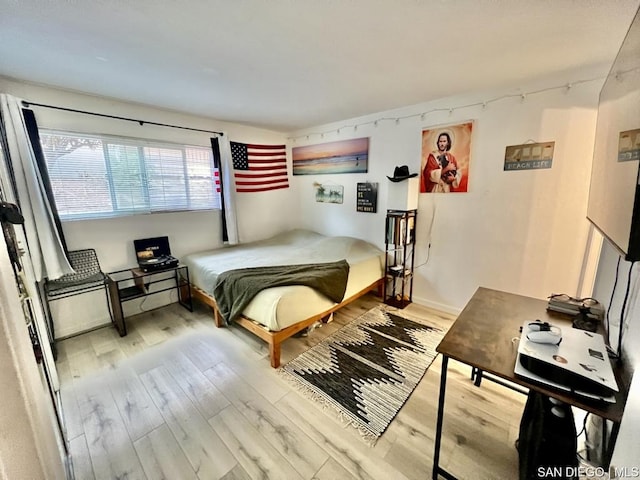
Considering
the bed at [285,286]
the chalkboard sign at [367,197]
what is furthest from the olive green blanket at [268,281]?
the chalkboard sign at [367,197]

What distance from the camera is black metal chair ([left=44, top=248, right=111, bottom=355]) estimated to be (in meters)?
2.41

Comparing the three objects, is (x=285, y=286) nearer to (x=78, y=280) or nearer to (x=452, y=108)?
(x=78, y=280)

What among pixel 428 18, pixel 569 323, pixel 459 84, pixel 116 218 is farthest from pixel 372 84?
pixel 116 218

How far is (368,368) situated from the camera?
2.09 meters

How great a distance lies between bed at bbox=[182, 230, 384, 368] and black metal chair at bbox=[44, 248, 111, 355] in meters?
0.84

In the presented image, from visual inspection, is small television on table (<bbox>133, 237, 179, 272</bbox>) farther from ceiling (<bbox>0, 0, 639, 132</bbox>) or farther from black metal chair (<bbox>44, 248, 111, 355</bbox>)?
ceiling (<bbox>0, 0, 639, 132</bbox>)

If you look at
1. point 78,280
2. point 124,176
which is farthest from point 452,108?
point 78,280

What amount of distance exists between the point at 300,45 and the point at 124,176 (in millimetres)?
2415

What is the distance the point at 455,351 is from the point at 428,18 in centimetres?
169

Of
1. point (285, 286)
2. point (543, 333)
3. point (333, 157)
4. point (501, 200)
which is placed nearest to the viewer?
point (543, 333)

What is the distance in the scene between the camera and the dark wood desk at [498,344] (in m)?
0.85

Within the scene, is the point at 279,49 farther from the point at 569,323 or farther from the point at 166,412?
the point at 166,412

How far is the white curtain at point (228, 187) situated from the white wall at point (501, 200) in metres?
1.73

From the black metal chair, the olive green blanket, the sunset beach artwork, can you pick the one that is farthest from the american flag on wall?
the black metal chair
